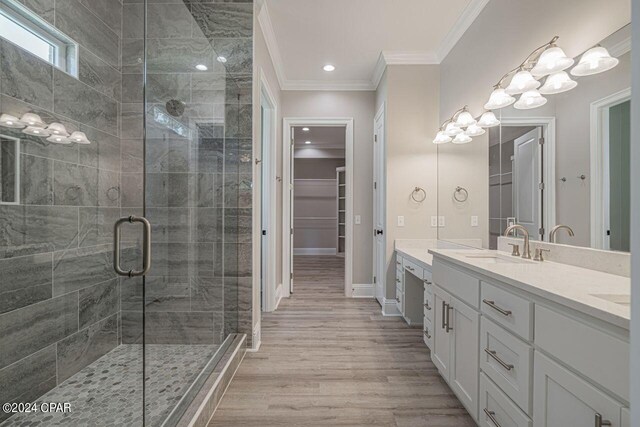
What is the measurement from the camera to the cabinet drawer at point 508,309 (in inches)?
46.9

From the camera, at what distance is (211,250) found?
→ 7.95 ft

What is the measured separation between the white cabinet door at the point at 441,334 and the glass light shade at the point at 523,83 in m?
1.37

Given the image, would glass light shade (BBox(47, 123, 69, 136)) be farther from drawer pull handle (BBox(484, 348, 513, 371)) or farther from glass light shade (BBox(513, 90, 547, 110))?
glass light shade (BBox(513, 90, 547, 110))

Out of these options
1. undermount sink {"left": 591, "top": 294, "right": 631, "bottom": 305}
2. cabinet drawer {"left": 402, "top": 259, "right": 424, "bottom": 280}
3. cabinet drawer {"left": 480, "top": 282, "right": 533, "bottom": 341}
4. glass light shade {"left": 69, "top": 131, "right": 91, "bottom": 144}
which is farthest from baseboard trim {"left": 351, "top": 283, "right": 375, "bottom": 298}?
glass light shade {"left": 69, "top": 131, "right": 91, "bottom": 144}

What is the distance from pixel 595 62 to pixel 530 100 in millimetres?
458

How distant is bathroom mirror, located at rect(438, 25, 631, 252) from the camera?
1.39 meters

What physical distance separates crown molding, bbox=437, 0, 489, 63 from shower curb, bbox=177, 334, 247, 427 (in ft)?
11.0

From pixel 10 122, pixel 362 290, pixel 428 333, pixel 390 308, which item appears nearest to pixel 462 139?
pixel 428 333

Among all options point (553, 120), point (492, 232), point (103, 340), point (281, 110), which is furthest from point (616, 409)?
point (281, 110)

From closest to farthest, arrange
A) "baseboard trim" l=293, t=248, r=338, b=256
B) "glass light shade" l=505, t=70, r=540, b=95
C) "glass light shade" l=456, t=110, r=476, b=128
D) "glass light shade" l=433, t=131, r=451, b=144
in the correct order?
"glass light shade" l=505, t=70, r=540, b=95
"glass light shade" l=456, t=110, r=476, b=128
"glass light shade" l=433, t=131, r=451, b=144
"baseboard trim" l=293, t=248, r=338, b=256

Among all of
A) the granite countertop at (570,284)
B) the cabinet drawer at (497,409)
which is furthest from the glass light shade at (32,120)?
the cabinet drawer at (497,409)

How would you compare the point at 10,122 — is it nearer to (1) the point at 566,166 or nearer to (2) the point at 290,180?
(2) the point at 290,180

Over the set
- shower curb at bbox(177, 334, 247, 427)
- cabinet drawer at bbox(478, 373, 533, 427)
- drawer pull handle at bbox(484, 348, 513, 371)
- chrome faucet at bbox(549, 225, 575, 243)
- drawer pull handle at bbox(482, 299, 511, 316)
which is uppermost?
chrome faucet at bbox(549, 225, 575, 243)

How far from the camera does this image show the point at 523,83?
75.2 inches
